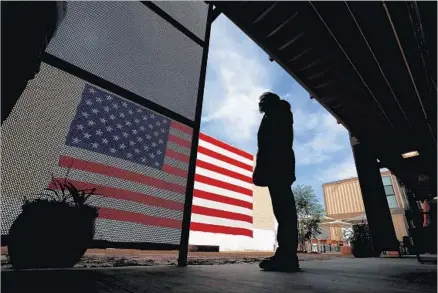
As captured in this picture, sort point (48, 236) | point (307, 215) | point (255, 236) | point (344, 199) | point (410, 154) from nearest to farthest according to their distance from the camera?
1. point (48, 236)
2. point (410, 154)
3. point (307, 215)
4. point (255, 236)
5. point (344, 199)

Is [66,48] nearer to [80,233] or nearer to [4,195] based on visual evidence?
[4,195]

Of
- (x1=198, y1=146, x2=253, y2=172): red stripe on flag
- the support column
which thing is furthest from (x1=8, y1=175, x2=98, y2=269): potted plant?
(x1=198, y1=146, x2=253, y2=172): red stripe on flag

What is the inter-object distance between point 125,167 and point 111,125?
13.4 inches

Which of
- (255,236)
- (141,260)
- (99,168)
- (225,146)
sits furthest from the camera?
(255,236)

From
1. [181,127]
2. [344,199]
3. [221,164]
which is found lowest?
[181,127]

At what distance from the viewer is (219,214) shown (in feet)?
50.0

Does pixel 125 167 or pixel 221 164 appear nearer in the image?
pixel 125 167

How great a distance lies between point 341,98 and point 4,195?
4.60 m

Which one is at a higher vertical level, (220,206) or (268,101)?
(220,206)

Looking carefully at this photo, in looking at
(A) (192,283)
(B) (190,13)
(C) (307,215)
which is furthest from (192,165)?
(C) (307,215)

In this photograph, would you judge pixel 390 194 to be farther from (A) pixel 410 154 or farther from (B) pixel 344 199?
(A) pixel 410 154

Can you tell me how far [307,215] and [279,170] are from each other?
13.4 meters

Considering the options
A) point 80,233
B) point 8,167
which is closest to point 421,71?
point 80,233

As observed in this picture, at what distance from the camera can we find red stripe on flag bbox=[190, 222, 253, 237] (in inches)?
545
